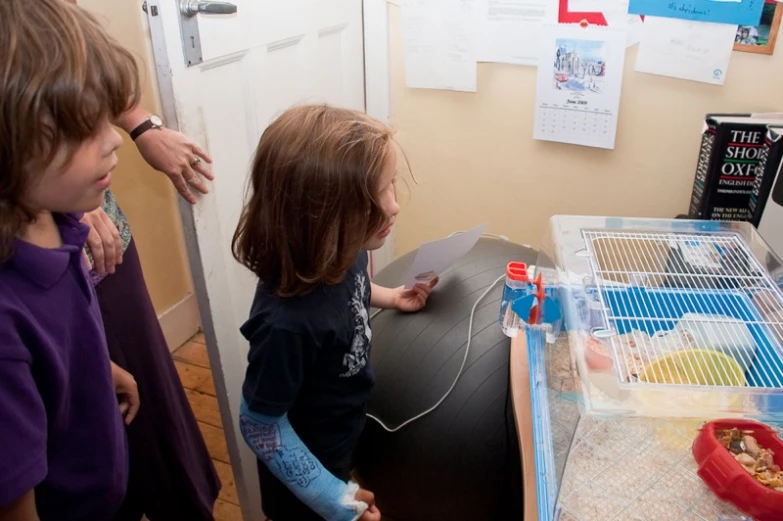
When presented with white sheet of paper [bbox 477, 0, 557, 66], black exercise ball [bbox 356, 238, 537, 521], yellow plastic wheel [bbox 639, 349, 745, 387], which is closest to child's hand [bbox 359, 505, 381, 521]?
black exercise ball [bbox 356, 238, 537, 521]

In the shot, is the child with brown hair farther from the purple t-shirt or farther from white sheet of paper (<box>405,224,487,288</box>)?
white sheet of paper (<box>405,224,487,288</box>)

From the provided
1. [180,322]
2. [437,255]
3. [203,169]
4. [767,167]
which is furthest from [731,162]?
[180,322]

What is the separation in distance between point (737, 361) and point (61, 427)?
0.87m

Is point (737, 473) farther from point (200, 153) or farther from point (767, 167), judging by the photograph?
point (200, 153)

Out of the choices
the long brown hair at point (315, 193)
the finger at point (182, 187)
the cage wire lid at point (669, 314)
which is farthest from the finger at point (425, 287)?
the finger at point (182, 187)

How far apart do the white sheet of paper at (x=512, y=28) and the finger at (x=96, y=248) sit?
121cm

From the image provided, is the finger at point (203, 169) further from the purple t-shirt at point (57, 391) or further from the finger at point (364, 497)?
the finger at point (364, 497)

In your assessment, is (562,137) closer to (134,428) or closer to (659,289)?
(659,289)

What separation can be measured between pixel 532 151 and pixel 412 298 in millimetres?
764

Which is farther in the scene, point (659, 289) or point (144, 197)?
point (144, 197)

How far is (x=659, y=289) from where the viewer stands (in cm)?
98

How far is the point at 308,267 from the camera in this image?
2.89 ft

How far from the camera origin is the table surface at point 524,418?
2.59 ft

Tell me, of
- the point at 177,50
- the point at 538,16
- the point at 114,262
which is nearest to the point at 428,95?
the point at 538,16
